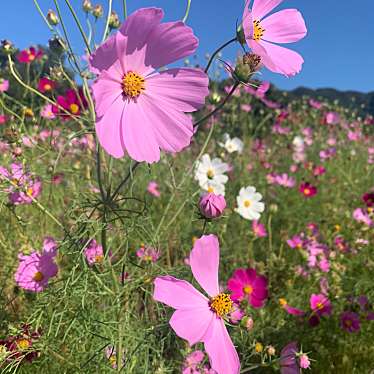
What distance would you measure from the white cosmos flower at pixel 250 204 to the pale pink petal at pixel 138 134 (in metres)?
1.11

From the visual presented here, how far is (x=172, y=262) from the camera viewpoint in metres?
1.61

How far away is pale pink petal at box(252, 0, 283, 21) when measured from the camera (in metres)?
0.61

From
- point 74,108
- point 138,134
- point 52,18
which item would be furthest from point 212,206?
point 74,108

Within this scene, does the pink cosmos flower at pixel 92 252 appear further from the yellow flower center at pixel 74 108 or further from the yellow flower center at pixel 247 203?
the yellow flower center at pixel 247 203

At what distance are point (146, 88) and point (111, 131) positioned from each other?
0.11 m

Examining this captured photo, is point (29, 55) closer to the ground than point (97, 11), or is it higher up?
higher up

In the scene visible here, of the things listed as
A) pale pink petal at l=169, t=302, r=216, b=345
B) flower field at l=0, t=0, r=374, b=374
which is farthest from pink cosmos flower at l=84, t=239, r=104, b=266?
pale pink petal at l=169, t=302, r=216, b=345

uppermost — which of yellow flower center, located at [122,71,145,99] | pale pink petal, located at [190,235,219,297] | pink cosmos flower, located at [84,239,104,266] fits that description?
yellow flower center, located at [122,71,145,99]

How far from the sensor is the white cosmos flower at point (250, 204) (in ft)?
5.52

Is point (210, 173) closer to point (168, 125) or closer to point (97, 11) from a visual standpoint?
point (97, 11)

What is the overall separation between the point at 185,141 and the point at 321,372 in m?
0.79

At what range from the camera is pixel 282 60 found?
610mm

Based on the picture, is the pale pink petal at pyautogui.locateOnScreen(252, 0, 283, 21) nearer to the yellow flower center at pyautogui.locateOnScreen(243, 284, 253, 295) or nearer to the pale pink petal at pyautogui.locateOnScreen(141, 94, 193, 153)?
the pale pink petal at pyautogui.locateOnScreen(141, 94, 193, 153)

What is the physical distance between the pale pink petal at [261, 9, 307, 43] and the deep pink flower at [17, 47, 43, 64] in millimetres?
1457
